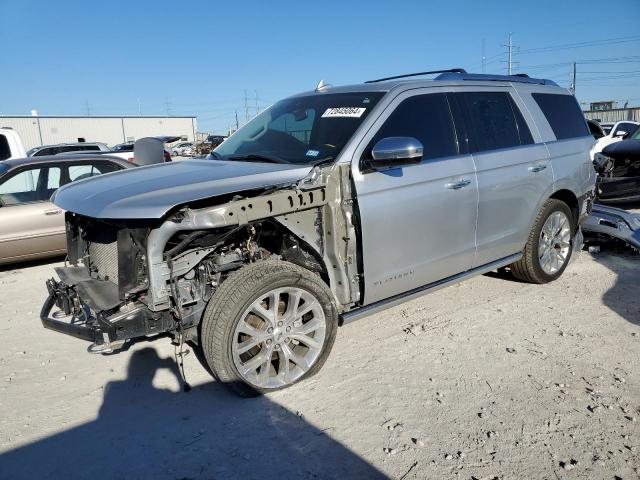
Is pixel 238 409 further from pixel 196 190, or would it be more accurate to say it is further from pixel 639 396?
pixel 639 396

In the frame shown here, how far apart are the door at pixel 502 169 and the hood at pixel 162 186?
5.46 ft

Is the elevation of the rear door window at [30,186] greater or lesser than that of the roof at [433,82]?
lesser

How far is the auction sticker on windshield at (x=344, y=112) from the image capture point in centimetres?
370

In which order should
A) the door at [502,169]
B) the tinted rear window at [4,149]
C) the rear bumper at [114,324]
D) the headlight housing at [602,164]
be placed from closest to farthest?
the rear bumper at [114,324], the door at [502,169], the headlight housing at [602,164], the tinted rear window at [4,149]

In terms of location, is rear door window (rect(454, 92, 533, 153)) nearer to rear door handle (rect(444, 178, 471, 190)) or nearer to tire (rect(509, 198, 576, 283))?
rear door handle (rect(444, 178, 471, 190))

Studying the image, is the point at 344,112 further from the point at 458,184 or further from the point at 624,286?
the point at 624,286

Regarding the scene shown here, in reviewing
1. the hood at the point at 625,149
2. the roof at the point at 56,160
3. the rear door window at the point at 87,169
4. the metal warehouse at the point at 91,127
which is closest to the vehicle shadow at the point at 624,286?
the hood at the point at 625,149

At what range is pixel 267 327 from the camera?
126 inches

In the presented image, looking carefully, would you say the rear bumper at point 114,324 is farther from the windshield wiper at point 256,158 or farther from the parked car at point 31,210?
the parked car at point 31,210

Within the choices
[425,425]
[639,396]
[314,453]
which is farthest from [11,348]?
[639,396]

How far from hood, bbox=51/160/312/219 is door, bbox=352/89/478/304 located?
1.83 ft

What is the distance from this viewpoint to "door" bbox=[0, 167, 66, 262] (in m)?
6.09

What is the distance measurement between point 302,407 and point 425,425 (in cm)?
75

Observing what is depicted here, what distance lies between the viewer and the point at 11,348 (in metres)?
4.12
